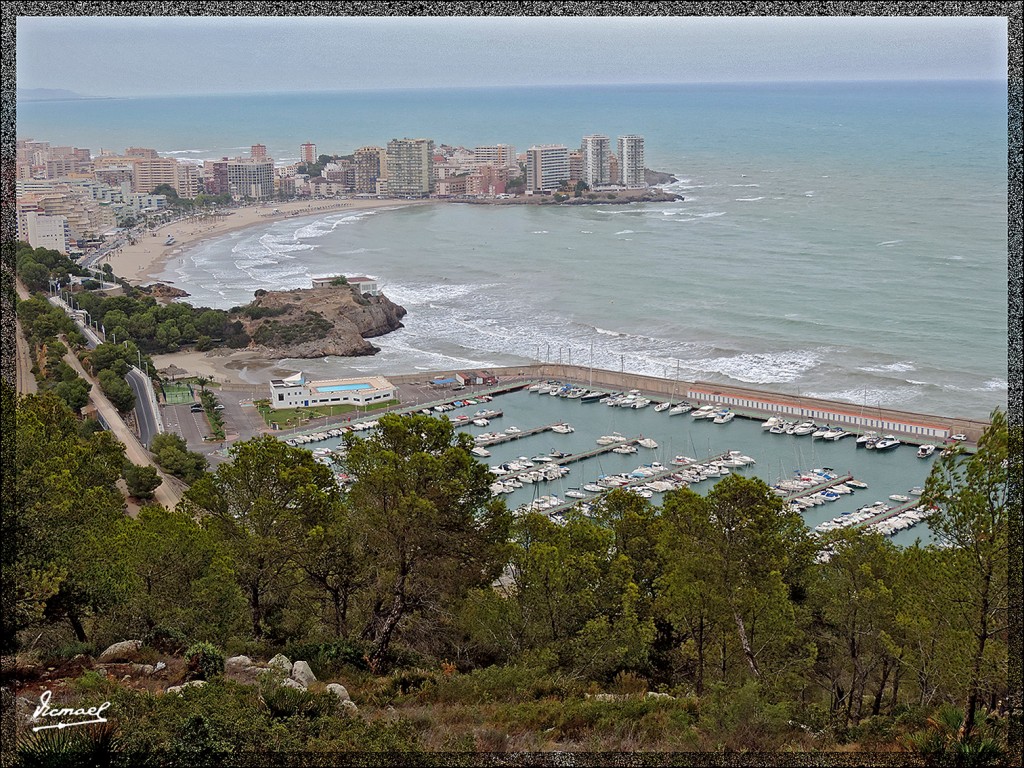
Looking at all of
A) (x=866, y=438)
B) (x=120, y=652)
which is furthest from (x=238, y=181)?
(x=120, y=652)

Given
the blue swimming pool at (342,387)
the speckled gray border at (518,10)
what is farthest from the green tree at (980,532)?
the blue swimming pool at (342,387)

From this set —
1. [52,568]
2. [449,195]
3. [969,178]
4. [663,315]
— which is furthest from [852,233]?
[52,568]

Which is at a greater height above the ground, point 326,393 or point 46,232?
point 46,232

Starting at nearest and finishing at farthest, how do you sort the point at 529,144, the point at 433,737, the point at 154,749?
the point at 154,749, the point at 433,737, the point at 529,144

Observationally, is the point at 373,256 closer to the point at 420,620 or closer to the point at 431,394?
the point at 431,394

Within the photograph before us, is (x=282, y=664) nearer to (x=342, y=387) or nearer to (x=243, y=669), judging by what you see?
(x=243, y=669)
